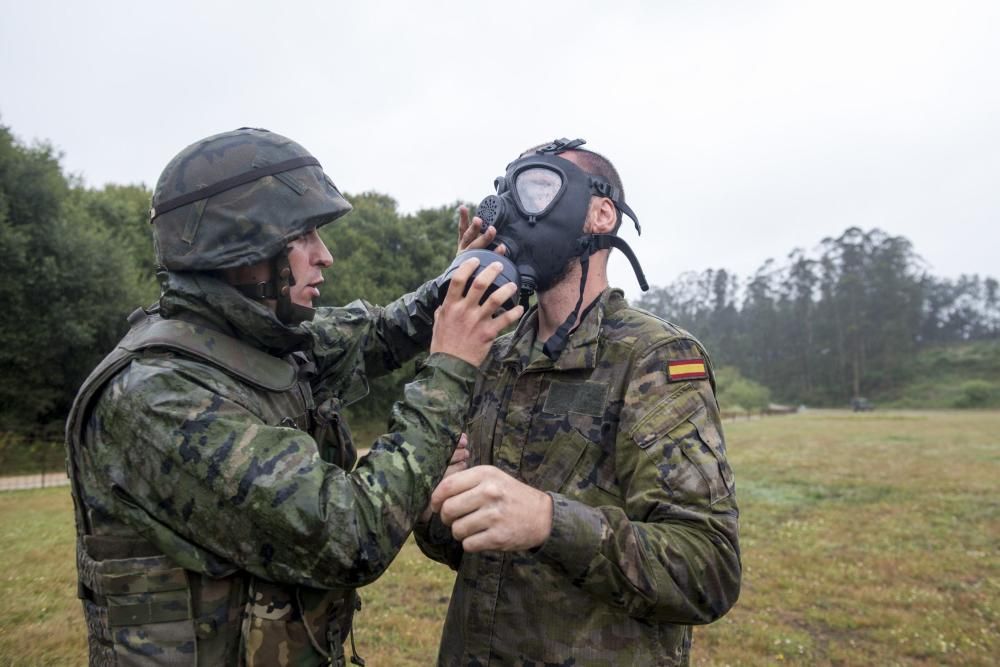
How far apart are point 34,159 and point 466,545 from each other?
28.7 m

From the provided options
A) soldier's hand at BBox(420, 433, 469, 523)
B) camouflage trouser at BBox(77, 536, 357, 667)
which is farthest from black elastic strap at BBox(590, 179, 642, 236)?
camouflage trouser at BBox(77, 536, 357, 667)

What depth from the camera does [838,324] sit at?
83.2 metres

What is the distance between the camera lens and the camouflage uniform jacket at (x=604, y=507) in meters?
2.07

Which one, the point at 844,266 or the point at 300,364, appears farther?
the point at 844,266

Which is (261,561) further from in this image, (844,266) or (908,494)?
(844,266)

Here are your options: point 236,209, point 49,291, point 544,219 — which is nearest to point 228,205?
point 236,209

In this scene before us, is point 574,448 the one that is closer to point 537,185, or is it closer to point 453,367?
point 453,367

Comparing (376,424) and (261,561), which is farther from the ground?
(261,561)

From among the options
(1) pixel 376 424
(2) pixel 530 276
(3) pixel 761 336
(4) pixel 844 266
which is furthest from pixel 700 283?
(2) pixel 530 276

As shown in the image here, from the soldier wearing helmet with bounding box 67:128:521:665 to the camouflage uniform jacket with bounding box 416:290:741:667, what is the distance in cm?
53

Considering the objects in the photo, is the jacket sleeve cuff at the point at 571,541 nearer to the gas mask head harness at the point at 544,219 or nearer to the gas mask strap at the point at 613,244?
the gas mask head harness at the point at 544,219

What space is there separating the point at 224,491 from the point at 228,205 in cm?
116

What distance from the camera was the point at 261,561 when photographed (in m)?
2.01

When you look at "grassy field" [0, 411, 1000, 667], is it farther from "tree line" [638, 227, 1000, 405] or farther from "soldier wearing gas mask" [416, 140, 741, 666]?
"tree line" [638, 227, 1000, 405]
